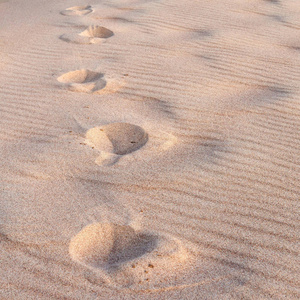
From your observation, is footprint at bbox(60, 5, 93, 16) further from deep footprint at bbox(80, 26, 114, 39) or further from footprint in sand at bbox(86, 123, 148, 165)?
footprint in sand at bbox(86, 123, 148, 165)

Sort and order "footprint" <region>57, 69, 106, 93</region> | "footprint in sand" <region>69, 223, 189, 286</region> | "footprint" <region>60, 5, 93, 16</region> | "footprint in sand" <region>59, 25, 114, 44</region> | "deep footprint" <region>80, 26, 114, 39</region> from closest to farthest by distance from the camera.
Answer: "footprint in sand" <region>69, 223, 189, 286</region> → "footprint" <region>57, 69, 106, 93</region> → "footprint in sand" <region>59, 25, 114, 44</region> → "deep footprint" <region>80, 26, 114, 39</region> → "footprint" <region>60, 5, 93, 16</region>

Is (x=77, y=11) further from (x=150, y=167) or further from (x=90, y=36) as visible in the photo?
(x=150, y=167)

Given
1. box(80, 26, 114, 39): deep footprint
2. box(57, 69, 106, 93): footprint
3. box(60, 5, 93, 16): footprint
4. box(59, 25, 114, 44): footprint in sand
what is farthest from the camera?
box(60, 5, 93, 16): footprint

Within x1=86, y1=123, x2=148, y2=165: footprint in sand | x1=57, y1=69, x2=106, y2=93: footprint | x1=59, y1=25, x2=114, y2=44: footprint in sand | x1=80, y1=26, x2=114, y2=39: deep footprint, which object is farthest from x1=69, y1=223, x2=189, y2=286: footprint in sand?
x1=80, y1=26, x2=114, y2=39: deep footprint

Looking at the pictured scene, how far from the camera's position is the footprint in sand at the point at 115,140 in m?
2.70

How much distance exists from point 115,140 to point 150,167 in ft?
1.36

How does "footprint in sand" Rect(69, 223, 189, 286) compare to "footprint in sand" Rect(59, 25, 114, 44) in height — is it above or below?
below

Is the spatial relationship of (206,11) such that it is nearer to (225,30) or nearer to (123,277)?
(225,30)

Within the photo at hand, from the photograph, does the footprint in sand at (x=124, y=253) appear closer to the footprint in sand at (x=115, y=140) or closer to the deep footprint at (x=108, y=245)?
the deep footprint at (x=108, y=245)

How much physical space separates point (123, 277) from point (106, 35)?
3.94 m

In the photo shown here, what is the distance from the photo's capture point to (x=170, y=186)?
2.40 meters

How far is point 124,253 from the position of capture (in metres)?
1.94

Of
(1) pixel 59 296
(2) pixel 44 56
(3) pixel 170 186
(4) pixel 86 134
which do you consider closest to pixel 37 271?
(1) pixel 59 296

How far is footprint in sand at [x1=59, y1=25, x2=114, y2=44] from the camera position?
4905mm
